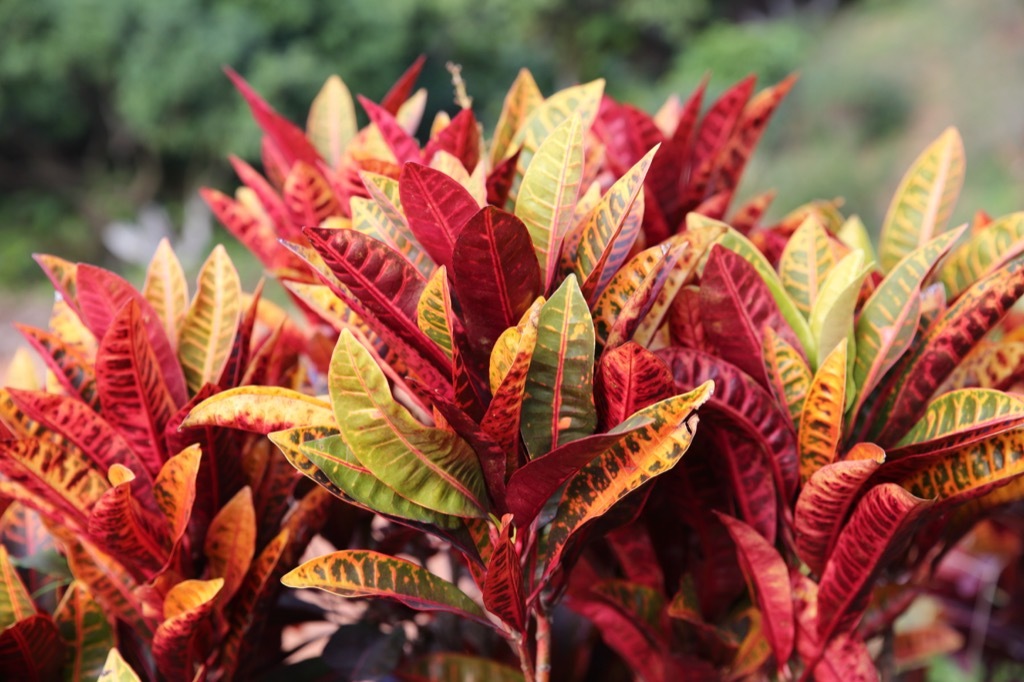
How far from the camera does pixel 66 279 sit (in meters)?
0.90

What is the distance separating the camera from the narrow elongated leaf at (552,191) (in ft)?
2.39

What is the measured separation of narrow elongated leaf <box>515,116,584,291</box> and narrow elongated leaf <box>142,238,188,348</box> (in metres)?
0.39

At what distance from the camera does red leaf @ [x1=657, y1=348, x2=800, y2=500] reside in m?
0.76

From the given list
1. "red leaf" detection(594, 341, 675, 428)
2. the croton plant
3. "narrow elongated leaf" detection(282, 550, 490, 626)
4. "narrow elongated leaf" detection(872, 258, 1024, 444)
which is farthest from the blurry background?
"red leaf" detection(594, 341, 675, 428)

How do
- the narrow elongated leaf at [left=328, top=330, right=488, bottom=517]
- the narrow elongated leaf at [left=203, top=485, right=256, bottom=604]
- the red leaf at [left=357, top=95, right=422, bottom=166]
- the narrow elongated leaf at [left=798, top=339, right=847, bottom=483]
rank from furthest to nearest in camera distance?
the red leaf at [left=357, top=95, right=422, bottom=166], the narrow elongated leaf at [left=203, top=485, right=256, bottom=604], the narrow elongated leaf at [left=798, top=339, right=847, bottom=483], the narrow elongated leaf at [left=328, top=330, right=488, bottom=517]

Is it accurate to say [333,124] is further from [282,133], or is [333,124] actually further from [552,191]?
[552,191]

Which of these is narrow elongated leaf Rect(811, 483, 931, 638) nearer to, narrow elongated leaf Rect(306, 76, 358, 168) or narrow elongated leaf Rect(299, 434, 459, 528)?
narrow elongated leaf Rect(299, 434, 459, 528)

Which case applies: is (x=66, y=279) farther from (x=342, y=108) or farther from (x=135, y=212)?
(x=135, y=212)

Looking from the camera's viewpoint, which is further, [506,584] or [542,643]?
[542,643]

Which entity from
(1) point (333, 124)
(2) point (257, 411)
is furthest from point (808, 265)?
(1) point (333, 124)

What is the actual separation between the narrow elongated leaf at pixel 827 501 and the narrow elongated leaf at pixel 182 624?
507 millimetres

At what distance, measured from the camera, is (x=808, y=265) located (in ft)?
2.95

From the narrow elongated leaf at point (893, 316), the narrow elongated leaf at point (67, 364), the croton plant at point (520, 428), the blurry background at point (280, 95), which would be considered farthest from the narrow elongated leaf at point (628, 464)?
the blurry background at point (280, 95)

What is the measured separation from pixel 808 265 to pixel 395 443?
0.48 metres
